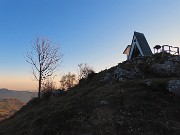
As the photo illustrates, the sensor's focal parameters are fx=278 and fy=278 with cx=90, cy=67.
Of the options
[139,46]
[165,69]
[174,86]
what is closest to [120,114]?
[174,86]

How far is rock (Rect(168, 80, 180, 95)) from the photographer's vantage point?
28.7 meters

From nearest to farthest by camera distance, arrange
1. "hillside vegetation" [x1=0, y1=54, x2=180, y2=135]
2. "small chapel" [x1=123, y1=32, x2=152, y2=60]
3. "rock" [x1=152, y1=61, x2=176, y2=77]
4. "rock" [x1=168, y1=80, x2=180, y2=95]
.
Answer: "hillside vegetation" [x1=0, y1=54, x2=180, y2=135] < "rock" [x1=168, y1=80, x2=180, y2=95] < "rock" [x1=152, y1=61, x2=176, y2=77] < "small chapel" [x1=123, y1=32, x2=152, y2=60]

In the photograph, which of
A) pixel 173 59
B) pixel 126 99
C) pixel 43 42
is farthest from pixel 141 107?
pixel 43 42

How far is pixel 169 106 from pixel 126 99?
14.0 feet

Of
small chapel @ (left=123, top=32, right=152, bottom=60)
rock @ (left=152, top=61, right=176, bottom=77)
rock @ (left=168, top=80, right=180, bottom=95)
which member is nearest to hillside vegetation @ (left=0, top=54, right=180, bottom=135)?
rock @ (left=168, top=80, right=180, bottom=95)

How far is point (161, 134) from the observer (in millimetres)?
21938

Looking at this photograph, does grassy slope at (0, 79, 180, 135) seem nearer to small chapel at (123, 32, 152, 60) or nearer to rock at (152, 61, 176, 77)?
rock at (152, 61, 176, 77)

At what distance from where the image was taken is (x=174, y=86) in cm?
2916

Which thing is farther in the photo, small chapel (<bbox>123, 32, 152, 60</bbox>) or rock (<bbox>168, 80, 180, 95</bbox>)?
small chapel (<bbox>123, 32, 152, 60</bbox>)

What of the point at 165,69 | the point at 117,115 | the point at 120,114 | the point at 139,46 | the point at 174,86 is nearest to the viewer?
the point at 117,115

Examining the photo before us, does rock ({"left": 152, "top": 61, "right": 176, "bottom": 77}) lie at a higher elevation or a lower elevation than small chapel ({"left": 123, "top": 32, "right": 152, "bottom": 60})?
lower

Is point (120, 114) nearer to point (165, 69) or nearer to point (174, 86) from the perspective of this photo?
point (174, 86)

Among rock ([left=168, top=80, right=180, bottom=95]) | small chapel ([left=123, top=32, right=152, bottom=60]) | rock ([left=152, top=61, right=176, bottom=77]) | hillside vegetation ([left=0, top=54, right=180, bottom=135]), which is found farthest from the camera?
small chapel ([left=123, top=32, right=152, bottom=60])

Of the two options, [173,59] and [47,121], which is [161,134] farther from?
[173,59]
